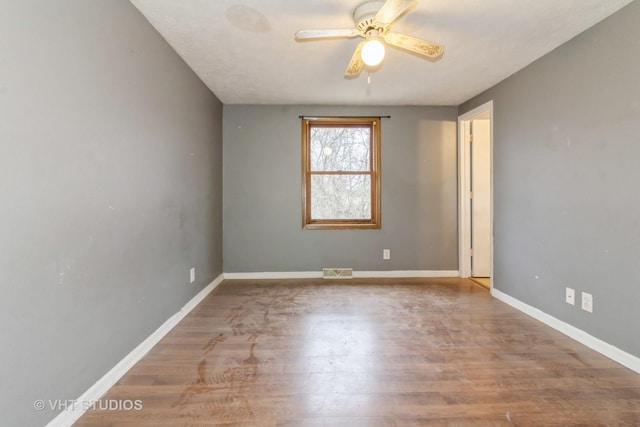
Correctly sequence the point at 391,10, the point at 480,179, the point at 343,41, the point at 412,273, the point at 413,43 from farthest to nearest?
the point at 412,273 < the point at 480,179 < the point at 343,41 < the point at 413,43 < the point at 391,10

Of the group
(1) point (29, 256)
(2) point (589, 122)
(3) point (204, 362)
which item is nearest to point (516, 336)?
(2) point (589, 122)

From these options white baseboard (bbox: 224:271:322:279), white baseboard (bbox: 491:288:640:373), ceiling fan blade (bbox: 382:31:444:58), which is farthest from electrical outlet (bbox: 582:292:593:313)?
white baseboard (bbox: 224:271:322:279)

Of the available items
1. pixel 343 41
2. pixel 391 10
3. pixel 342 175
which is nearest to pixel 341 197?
pixel 342 175

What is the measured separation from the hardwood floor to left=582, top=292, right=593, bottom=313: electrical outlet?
0.91ft

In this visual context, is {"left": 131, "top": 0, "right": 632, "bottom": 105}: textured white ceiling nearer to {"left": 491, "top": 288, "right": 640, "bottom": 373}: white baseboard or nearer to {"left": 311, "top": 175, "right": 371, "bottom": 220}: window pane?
{"left": 311, "top": 175, "right": 371, "bottom": 220}: window pane

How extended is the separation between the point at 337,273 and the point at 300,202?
1.11m

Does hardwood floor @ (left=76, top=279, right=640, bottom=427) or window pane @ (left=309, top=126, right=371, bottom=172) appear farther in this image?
window pane @ (left=309, top=126, right=371, bottom=172)

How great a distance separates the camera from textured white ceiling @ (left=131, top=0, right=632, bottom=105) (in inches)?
76.2

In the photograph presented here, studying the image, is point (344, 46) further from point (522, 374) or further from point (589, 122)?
point (522, 374)

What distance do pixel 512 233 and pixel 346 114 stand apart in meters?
2.48

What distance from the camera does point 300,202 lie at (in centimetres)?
408

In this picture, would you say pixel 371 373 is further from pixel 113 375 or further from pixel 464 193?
pixel 464 193

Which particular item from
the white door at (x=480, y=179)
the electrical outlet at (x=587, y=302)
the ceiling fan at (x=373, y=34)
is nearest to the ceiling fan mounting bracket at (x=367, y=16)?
the ceiling fan at (x=373, y=34)

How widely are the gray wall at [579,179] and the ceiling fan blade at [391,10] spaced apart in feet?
5.07
